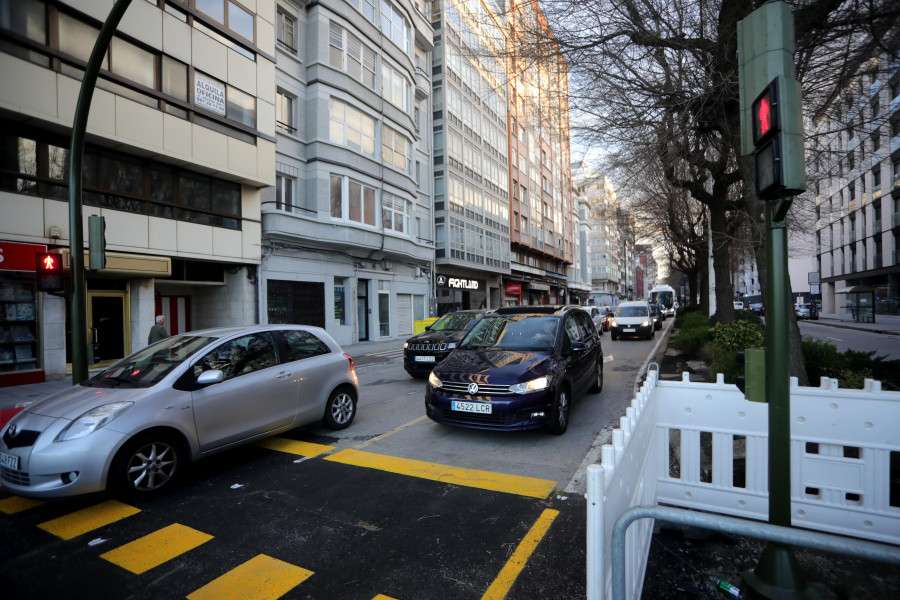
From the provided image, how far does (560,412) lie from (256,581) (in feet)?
13.3

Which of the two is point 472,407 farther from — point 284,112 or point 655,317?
point 655,317

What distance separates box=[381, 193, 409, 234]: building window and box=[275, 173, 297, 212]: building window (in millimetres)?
4510

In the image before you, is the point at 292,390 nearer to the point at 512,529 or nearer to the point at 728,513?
the point at 512,529

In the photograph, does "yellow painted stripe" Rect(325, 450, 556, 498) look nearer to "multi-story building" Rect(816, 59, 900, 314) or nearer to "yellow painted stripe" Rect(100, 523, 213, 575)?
"yellow painted stripe" Rect(100, 523, 213, 575)

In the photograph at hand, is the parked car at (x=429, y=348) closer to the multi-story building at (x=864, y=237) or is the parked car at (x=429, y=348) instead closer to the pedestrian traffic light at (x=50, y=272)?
the pedestrian traffic light at (x=50, y=272)

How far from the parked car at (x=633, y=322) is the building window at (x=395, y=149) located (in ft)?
42.9

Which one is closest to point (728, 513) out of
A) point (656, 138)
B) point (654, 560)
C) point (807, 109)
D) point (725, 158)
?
point (654, 560)

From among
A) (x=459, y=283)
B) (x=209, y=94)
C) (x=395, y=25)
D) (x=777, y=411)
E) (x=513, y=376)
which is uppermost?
(x=395, y=25)

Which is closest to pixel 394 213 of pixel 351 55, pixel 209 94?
pixel 351 55

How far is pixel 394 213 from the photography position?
23.0 meters

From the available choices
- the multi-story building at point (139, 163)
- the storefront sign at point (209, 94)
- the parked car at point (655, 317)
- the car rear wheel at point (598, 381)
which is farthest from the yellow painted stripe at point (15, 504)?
the parked car at point (655, 317)

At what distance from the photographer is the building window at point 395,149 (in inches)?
879

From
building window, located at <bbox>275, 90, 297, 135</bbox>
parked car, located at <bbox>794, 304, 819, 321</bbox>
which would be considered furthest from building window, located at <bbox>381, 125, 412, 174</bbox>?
parked car, located at <bbox>794, 304, 819, 321</bbox>

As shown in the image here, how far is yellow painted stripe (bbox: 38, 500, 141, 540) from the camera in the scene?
12.1ft
